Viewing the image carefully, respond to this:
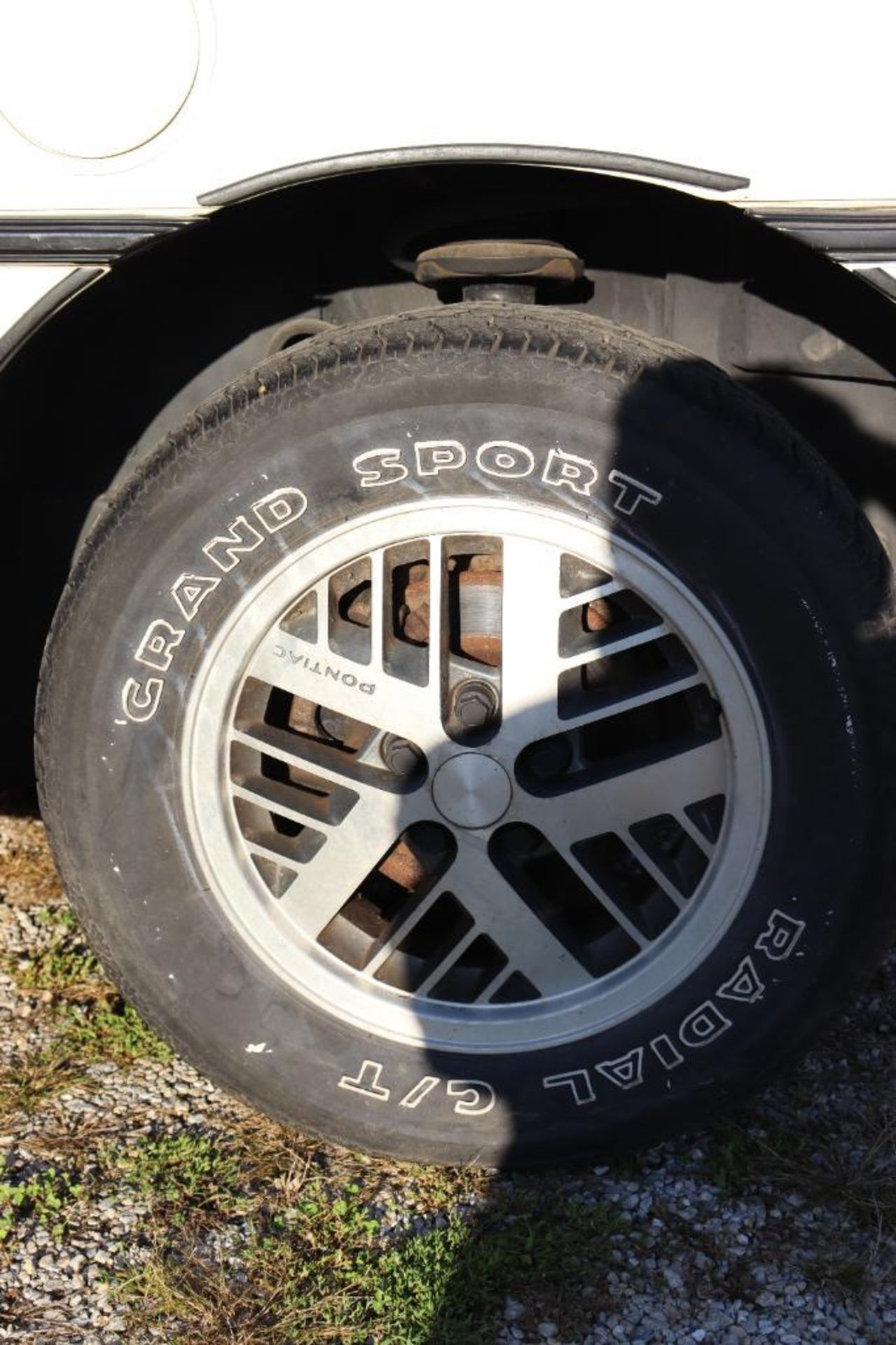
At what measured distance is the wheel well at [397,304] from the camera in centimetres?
237

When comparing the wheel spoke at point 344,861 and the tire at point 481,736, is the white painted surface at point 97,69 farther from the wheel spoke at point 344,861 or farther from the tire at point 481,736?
the wheel spoke at point 344,861

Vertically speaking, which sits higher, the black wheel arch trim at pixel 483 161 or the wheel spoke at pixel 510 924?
the black wheel arch trim at pixel 483 161

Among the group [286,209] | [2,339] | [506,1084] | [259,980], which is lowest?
[506,1084]

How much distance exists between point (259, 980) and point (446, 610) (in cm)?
69

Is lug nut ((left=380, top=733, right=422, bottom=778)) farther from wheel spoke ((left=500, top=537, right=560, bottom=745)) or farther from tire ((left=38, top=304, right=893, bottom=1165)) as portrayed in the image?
wheel spoke ((left=500, top=537, right=560, bottom=745))

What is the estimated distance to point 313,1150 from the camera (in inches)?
99.1

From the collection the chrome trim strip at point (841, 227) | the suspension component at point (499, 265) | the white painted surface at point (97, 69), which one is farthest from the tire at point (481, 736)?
the white painted surface at point (97, 69)

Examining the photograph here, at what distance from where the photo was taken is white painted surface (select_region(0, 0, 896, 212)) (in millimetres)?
1954

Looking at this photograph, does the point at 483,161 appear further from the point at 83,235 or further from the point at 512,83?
the point at 83,235

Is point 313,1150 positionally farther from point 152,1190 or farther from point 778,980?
point 778,980

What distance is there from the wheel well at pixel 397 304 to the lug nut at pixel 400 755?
0.82 m

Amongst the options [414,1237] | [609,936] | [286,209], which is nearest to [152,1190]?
[414,1237]

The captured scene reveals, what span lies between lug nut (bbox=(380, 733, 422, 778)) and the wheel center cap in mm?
46

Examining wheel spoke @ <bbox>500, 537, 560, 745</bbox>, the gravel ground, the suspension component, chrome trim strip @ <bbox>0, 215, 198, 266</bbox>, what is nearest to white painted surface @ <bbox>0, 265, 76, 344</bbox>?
chrome trim strip @ <bbox>0, 215, 198, 266</bbox>
